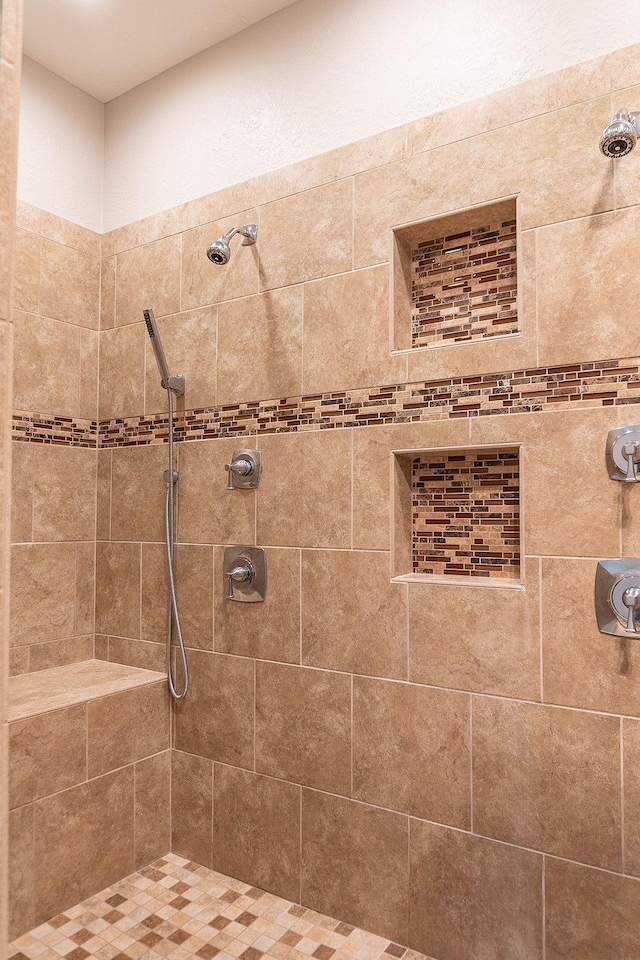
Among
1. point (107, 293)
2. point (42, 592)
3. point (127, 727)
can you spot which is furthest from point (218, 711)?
point (107, 293)

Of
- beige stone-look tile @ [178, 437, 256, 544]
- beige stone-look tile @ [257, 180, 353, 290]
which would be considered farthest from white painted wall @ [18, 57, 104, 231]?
beige stone-look tile @ [178, 437, 256, 544]

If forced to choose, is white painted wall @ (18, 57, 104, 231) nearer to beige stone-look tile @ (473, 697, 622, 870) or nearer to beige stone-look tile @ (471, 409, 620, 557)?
beige stone-look tile @ (471, 409, 620, 557)

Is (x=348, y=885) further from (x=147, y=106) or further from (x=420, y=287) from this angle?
(x=147, y=106)

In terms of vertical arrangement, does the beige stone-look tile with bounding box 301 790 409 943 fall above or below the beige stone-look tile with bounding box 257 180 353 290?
below

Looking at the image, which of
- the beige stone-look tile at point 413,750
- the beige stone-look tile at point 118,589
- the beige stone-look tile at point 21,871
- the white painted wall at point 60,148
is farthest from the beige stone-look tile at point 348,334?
the beige stone-look tile at point 21,871

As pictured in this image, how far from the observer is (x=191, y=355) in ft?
7.73

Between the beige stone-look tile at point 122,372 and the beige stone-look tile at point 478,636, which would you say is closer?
the beige stone-look tile at point 478,636

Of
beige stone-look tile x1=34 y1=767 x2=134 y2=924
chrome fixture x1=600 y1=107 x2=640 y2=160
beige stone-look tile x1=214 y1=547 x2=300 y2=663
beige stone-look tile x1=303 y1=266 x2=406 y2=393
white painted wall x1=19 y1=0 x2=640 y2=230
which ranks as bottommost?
beige stone-look tile x1=34 y1=767 x2=134 y2=924

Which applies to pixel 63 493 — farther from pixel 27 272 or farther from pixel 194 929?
pixel 194 929

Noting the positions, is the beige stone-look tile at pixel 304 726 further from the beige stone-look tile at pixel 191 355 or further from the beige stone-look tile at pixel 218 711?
the beige stone-look tile at pixel 191 355

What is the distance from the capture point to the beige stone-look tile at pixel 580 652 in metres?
1.54

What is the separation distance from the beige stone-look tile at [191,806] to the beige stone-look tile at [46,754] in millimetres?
375

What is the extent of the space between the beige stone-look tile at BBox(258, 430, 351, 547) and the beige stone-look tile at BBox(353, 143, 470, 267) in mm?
566

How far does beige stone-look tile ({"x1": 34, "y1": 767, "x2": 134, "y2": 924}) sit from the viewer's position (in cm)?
196
